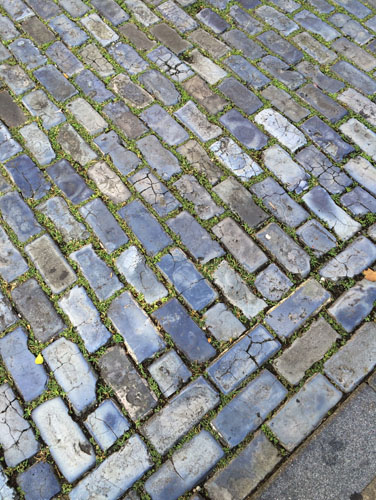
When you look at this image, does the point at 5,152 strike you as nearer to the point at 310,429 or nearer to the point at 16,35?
the point at 16,35

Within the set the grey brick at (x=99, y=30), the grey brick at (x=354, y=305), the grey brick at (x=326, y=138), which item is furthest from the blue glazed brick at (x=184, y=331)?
the grey brick at (x=99, y=30)

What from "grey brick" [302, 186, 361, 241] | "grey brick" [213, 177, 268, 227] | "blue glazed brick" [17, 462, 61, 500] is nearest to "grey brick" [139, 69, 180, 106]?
"grey brick" [213, 177, 268, 227]

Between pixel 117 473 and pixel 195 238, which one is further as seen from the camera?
pixel 195 238

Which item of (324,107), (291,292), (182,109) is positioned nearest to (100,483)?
(291,292)

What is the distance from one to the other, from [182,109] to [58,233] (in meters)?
1.45

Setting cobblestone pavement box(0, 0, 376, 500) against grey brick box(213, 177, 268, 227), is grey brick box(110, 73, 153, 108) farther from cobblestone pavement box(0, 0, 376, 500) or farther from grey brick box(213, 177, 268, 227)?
grey brick box(213, 177, 268, 227)

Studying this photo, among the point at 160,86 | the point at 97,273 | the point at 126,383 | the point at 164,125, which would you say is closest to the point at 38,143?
the point at 164,125

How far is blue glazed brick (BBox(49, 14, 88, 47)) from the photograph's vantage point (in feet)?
13.4

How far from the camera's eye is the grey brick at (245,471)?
8.04 feet

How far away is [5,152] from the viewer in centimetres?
354

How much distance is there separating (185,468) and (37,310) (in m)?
1.33

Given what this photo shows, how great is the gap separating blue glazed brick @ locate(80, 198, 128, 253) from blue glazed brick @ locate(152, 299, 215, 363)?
58 centimetres

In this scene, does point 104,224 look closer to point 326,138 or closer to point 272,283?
point 272,283

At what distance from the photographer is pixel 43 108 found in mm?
3729
